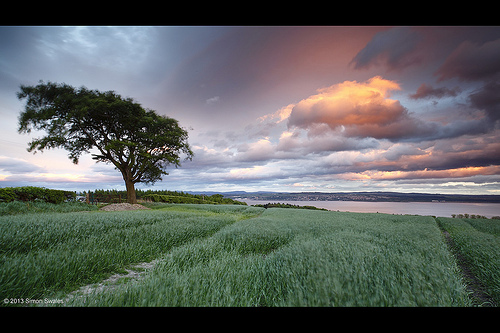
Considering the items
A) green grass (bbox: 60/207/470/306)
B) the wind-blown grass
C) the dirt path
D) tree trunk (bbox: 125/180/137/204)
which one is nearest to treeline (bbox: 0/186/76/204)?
tree trunk (bbox: 125/180/137/204)

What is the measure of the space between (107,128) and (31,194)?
8.84 meters

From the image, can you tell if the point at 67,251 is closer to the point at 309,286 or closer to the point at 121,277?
the point at 121,277

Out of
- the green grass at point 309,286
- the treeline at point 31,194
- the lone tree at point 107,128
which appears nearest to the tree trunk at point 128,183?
the lone tree at point 107,128

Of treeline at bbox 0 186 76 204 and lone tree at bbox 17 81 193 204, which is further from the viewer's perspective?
lone tree at bbox 17 81 193 204

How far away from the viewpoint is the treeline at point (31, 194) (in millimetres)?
11219

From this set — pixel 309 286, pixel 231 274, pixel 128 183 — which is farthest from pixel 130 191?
pixel 309 286

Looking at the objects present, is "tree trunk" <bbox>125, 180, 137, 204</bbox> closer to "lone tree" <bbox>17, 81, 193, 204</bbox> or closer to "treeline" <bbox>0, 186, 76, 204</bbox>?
"lone tree" <bbox>17, 81, 193, 204</bbox>

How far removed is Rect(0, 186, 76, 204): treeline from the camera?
11219mm

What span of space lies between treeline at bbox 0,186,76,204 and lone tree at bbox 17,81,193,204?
5.28 metres

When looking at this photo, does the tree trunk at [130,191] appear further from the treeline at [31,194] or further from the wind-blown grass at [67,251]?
the wind-blown grass at [67,251]

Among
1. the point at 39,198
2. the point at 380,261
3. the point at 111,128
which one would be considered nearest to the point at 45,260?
the point at 380,261

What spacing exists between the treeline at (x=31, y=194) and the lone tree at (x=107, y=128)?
5.28m
